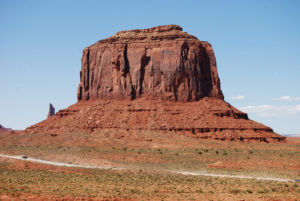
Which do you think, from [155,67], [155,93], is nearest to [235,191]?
[155,93]

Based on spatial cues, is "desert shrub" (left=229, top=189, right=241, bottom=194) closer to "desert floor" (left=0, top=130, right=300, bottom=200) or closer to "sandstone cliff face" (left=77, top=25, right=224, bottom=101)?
"desert floor" (left=0, top=130, right=300, bottom=200)

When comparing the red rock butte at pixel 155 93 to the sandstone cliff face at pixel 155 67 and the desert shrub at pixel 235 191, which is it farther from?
the desert shrub at pixel 235 191

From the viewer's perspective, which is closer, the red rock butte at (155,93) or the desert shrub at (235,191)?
the desert shrub at (235,191)

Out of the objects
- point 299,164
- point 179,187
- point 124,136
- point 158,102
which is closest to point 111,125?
point 124,136

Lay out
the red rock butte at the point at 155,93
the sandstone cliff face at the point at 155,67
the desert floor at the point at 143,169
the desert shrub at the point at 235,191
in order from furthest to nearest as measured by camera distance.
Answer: the sandstone cliff face at the point at 155,67
the red rock butte at the point at 155,93
the desert shrub at the point at 235,191
the desert floor at the point at 143,169

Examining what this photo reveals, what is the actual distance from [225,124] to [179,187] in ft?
132

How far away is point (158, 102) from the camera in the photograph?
235 feet

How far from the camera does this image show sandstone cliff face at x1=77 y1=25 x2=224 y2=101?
239ft

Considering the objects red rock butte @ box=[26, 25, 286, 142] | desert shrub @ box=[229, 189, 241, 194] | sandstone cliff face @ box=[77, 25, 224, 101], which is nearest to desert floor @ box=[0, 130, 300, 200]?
desert shrub @ box=[229, 189, 241, 194]

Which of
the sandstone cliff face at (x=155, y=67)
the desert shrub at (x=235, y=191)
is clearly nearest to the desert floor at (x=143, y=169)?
the desert shrub at (x=235, y=191)

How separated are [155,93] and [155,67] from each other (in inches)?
198

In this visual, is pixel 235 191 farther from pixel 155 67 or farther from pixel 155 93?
pixel 155 67

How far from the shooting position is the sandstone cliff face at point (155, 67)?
7294 cm

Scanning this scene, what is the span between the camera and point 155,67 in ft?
243
